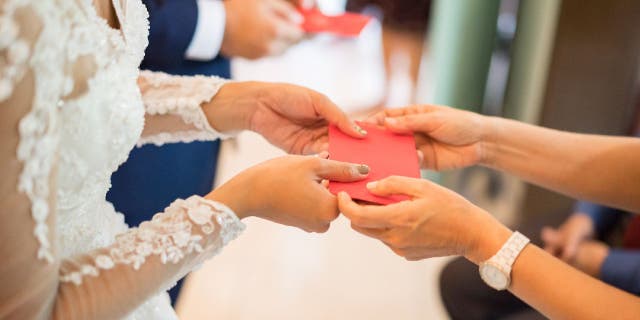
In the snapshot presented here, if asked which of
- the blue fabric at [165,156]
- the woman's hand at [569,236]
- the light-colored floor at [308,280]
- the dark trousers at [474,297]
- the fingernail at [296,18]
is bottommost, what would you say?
the light-colored floor at [308,280]

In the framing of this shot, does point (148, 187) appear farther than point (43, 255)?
Yes

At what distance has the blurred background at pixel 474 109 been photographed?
2.05 m

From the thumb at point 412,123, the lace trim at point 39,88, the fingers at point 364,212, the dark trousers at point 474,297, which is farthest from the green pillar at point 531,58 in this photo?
the lace trim at point 39,88

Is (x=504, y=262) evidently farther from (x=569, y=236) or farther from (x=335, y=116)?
(x=569, y=236)

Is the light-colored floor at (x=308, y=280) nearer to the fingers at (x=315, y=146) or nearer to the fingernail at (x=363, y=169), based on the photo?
the fingers at (x=315, y=146)

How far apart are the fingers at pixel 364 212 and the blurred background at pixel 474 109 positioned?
94 cm

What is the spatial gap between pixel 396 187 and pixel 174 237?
0.36 metres

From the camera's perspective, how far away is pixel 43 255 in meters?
0.72

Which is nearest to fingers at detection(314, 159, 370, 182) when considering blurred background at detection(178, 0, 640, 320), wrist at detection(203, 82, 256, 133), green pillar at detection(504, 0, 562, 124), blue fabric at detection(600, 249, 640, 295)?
wrist at detection(203, 82, 256, 133)

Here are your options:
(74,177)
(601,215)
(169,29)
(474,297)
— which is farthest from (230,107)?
Result: (601,215)

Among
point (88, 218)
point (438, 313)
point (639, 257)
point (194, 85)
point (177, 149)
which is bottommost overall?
point (438, 313)

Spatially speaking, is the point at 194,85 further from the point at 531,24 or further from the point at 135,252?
the point at 531,24

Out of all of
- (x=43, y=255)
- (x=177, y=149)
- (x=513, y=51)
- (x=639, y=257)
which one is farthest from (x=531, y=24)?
(x=43, y=255)

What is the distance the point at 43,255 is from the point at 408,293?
1709 mm
